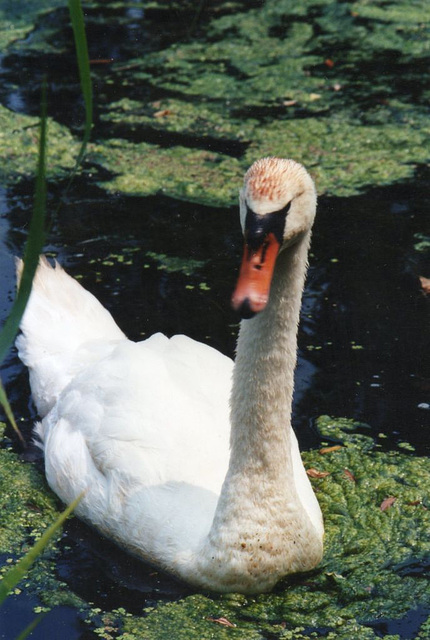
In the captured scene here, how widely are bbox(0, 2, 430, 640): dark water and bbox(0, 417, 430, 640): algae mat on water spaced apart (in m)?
0.08

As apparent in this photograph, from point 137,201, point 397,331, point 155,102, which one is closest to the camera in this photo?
point 397,331

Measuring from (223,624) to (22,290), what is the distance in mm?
2195

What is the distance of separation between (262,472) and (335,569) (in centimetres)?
59

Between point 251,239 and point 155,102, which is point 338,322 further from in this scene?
point 155,102

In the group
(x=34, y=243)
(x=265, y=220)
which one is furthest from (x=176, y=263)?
(x=34, y=243)

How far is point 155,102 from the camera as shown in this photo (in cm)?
806

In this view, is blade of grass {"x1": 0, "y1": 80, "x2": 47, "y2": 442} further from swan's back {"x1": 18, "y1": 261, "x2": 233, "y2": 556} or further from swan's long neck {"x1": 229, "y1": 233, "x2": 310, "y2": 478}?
swan's back {"x1": 18, "y1": 261, "x2": 233, "y2": 556}

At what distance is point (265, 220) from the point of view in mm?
2926

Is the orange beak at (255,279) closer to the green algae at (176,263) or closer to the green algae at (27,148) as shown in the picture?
the green algae at (176,263)

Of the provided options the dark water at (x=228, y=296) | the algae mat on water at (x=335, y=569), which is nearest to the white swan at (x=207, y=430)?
the algae mat on water at (x=335, y=569)

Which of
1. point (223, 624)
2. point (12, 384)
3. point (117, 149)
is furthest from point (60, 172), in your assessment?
point (223, 624)

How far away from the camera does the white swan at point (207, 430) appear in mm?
3084

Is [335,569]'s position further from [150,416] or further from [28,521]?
[28,521]

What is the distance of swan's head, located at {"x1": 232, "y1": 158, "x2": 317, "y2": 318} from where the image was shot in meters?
Answer: 2.83
